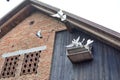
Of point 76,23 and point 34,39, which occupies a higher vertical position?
point 76,23

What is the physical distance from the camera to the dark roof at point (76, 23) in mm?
8266

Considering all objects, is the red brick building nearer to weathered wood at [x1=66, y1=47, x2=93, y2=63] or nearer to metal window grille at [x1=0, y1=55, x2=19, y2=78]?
metal window grille at [x1=0, y1=55, x2=19, y2=78]

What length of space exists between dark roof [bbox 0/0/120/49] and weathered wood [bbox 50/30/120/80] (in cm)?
30

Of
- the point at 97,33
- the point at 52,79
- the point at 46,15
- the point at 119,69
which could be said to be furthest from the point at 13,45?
the point at 119,69

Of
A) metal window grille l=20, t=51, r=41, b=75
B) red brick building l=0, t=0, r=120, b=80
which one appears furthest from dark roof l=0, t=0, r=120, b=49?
metal window grille l=20, t=51, r=41, b=75

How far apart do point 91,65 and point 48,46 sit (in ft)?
7.40

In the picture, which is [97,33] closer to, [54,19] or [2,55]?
[54,19]

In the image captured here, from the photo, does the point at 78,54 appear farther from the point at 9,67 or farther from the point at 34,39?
the point at 9,67

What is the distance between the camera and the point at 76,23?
9.52m

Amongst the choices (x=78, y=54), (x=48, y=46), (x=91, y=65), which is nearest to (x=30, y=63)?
(x=48, y=46)

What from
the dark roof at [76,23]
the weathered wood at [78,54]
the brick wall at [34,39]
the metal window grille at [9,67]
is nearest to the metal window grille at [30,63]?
the brick wall at [34,39]

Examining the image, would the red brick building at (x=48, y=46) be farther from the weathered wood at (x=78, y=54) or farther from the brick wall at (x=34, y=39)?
the weathered wood at (x=78, y=54)

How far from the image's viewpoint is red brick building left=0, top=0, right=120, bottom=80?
8.52 m

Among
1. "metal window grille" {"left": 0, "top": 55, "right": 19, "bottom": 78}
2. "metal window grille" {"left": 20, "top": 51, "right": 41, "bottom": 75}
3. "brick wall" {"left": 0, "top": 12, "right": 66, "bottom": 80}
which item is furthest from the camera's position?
"metal window grille" {"left": 0, "top": 55, "right": 19, "bottom": 78}
